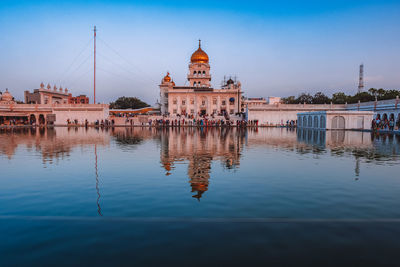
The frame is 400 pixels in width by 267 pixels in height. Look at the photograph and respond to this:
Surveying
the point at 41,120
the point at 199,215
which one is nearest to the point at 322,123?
the point at 199,215

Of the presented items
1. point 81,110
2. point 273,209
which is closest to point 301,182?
point 273,209

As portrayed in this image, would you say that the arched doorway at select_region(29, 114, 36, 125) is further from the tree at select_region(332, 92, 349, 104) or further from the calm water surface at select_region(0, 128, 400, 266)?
the tree at select_region(332, 92, 349, 104)

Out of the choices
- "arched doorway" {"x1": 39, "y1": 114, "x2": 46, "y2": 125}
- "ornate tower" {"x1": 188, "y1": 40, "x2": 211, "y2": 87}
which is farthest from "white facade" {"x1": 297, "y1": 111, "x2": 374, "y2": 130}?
"arched doorway" {"x1": 39, "y1": 114, "x2": 46, "y2": 125}

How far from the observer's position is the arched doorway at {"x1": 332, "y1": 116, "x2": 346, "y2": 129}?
41.6 m

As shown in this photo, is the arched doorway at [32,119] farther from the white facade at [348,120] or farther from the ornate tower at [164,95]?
the white facade at [348,120]

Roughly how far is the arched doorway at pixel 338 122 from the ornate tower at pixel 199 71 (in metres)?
38.7

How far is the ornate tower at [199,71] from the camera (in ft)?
238

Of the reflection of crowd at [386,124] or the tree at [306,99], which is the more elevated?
the tree at [306,99]

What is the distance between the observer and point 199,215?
19.8 ft

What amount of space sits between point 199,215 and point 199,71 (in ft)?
230

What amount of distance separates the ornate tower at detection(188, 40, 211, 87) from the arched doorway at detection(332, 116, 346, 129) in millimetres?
38695

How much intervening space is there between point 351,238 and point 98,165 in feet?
33.1

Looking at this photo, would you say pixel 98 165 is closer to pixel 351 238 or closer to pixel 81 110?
pixel 351 238

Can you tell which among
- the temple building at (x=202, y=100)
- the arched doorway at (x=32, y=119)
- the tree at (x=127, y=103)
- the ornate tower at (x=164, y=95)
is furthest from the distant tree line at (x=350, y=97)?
the arched doorway at (x=32, y=119)
